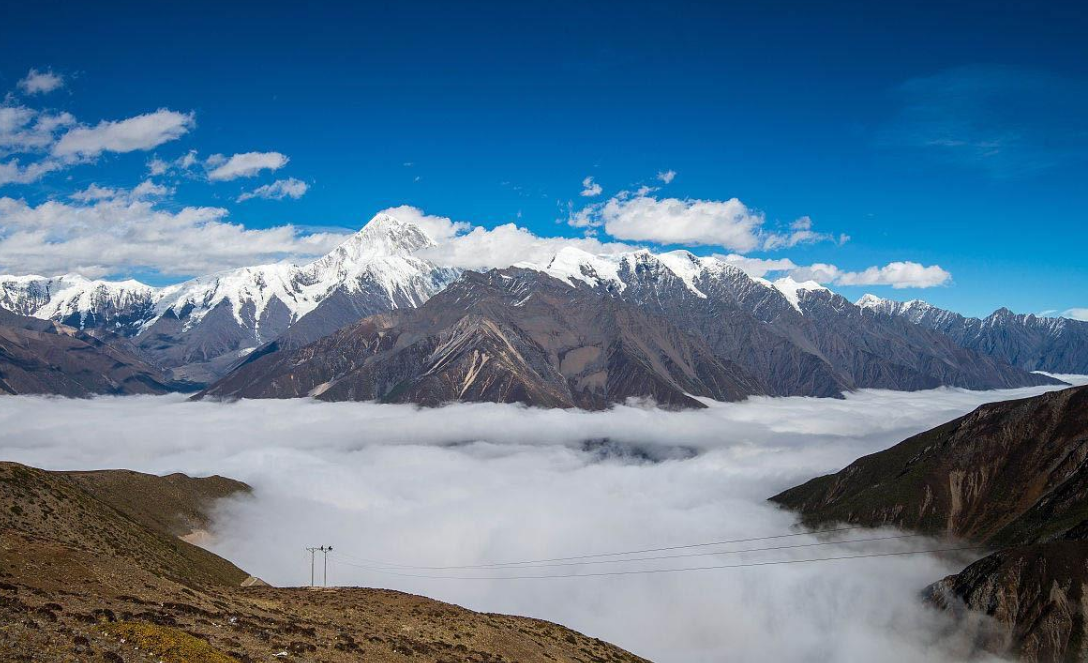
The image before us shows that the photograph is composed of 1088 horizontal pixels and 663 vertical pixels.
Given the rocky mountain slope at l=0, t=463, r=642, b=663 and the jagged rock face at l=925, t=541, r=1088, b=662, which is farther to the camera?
the jagged rock face at l=925, t=541, r=1088, b=662

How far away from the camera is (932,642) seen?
16238 centimetres

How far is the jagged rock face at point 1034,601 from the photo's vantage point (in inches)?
5389

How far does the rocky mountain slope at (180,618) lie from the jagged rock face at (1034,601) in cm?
10113

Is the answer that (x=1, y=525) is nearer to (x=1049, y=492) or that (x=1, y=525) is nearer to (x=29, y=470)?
(x=29, y=470)

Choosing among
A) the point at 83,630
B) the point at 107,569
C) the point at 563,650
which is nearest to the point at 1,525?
the point at 107,569

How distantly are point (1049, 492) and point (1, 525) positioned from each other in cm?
21651

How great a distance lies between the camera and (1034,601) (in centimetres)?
14250

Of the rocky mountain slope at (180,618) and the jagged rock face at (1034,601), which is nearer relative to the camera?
the rocky mountain slope at (180,618)

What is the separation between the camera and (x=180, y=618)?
5291 centimetres

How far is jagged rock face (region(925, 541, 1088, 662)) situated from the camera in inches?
5389

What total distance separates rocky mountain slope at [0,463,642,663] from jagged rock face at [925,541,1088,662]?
10113 cm

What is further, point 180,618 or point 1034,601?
point 1034,601

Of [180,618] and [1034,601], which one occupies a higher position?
[180,618]

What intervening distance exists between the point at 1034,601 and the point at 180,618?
503 feet
